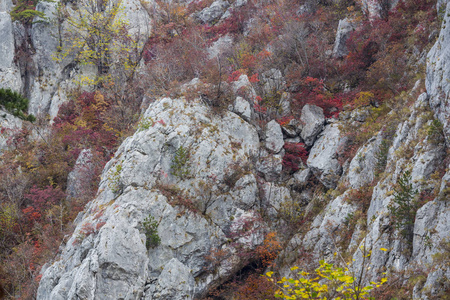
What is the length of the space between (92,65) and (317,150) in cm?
2192

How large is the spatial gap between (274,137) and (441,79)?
8.79 meters

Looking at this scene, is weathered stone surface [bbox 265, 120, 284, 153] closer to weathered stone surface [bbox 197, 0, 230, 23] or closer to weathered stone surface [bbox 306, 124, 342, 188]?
weathered stone surface [bbox 306, 124, 342, 188]

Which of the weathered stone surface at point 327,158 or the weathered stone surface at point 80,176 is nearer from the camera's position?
the weathered stone surface at point 327,158

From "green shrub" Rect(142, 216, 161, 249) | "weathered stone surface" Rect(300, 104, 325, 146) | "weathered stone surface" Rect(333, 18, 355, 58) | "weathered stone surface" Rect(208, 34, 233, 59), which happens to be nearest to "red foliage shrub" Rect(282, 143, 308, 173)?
"weathered stone surface" Rect(300, 104, 325, 146)

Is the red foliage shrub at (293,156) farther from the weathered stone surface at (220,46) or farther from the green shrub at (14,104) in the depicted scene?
the green shrub at (14,104)

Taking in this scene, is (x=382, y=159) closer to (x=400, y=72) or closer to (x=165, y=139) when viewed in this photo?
(x=400, y=72)

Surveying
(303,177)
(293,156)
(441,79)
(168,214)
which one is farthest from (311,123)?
(168,214)

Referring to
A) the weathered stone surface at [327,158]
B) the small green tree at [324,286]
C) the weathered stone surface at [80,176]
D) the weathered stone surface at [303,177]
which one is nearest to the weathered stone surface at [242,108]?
the weathered stone surface at [327,158]

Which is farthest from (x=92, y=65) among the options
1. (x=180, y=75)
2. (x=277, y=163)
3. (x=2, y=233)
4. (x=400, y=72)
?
(x=400, y=72)

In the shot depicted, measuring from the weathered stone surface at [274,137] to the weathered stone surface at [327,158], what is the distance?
190 cm

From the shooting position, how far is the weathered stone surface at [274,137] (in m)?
17.1

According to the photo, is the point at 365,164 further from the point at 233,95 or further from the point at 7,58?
the point at 7,58

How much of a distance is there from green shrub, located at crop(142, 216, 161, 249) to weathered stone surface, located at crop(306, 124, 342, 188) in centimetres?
886

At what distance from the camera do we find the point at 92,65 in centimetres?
2680
